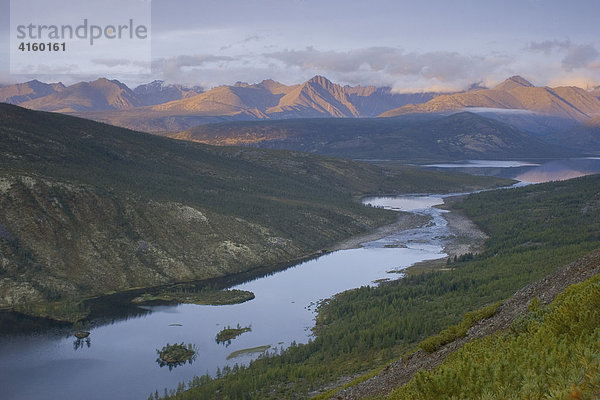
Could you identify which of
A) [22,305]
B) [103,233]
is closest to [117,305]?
[22,305]

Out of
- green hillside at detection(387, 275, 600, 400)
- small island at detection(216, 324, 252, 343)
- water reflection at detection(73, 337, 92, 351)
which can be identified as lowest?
small island at detection(216, 324, 252, 343)

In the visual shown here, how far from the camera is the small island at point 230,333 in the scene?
231 feet

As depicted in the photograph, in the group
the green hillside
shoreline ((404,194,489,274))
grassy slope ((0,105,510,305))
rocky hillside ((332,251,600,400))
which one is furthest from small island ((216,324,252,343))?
the green hillside

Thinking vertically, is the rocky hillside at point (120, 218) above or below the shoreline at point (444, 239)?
above

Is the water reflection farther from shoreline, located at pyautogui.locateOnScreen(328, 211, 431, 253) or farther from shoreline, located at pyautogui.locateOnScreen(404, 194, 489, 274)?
shoreline, located at pyautogui.locateOnScreen(328, 211, 431, 253)

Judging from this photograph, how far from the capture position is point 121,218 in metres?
112

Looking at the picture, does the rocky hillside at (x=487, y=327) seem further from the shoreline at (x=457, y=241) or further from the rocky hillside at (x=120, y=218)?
the rocky hillside at (x=120, y=218)

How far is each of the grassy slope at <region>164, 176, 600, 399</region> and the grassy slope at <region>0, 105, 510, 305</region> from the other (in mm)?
39228

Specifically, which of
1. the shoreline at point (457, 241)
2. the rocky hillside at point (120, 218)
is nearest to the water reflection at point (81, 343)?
the rocky hillside at point (120, 218)

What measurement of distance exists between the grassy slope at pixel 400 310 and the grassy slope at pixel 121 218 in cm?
3923

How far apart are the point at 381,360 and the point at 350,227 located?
102m

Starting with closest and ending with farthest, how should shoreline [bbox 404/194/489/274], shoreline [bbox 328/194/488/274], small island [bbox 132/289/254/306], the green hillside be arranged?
1. the green hillside
2. small island [bbox 132/289/254/306]
3. shoreline [bbox 404/194/489/274]
4. shoreline [bbox 328/194/488/274]

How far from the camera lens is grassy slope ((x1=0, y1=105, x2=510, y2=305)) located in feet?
307

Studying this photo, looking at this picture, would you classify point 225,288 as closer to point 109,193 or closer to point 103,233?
point 103,233
